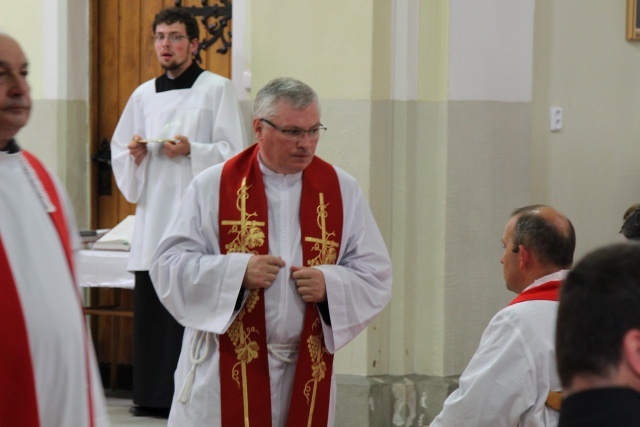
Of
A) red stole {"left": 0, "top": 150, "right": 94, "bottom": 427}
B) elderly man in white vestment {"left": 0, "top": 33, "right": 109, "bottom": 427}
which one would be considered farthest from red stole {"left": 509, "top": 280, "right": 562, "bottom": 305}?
red stole {"left": 0, "top": 150, "right": 94, "bottom": 427}

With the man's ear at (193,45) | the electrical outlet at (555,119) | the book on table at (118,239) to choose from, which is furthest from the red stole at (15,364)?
the electrical outlet at (555,119)

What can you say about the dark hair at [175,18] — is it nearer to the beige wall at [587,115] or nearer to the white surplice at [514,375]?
the beige wall at [587,115]

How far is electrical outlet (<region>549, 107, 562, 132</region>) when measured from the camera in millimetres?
7645

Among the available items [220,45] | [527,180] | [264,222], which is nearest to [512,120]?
[527,180]

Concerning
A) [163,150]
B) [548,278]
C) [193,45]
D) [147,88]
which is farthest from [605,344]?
[147,88]

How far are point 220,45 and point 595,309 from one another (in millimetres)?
6049

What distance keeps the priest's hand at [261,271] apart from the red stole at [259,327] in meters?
0.11

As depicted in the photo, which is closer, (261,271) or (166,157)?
(261,271)

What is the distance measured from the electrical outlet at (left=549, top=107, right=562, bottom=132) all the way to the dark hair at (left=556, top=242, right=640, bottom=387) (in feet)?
18.6

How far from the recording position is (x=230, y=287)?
4.24 meters

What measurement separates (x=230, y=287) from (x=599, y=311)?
92.8 inches

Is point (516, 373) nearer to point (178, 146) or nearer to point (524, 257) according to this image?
point (524, 257)

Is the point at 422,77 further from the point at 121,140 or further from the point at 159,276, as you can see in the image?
the point at 159,276

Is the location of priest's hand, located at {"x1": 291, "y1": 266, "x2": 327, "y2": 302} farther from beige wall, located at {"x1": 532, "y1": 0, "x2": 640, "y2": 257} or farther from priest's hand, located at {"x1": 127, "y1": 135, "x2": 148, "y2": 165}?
beige wall, located at {"x1": 532, "y1": 0, "x2": 640, "y2": 257}
